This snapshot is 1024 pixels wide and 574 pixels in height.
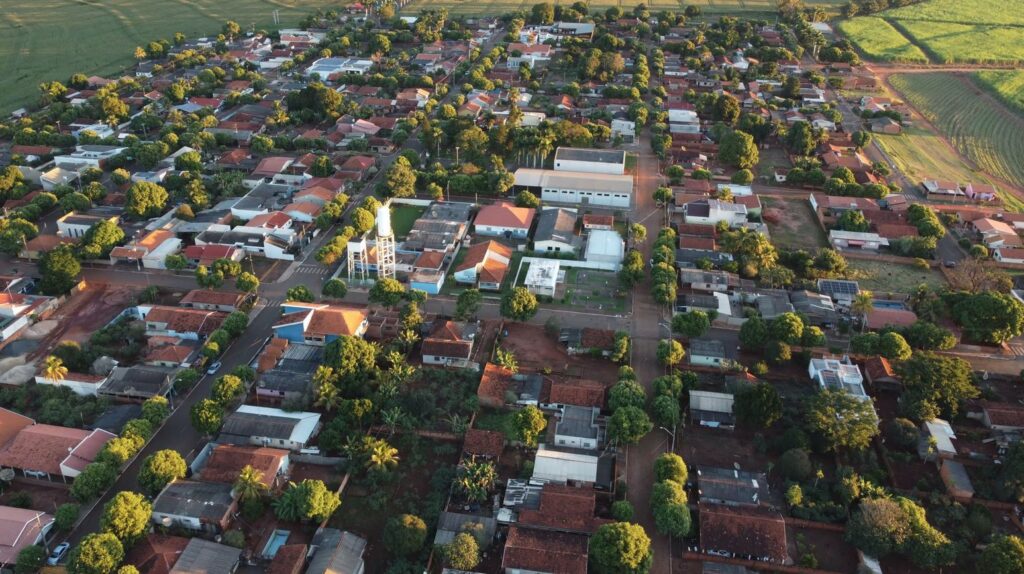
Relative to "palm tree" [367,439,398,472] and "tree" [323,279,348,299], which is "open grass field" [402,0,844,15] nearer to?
"tree" [323,279,348,299]

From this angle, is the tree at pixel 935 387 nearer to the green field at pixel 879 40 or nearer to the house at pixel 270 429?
the house at pixel 270 429

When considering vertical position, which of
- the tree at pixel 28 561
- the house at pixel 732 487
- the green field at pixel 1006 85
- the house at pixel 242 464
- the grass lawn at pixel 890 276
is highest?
the green field at pixel 1006 85

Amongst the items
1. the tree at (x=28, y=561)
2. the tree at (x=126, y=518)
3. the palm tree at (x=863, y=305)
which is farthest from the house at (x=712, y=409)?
the tree at (x=28, y=561)

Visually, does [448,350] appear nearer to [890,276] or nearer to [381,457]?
[381,457]

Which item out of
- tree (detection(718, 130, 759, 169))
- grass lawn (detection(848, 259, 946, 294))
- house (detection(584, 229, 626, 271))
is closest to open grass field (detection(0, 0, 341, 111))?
house (detection(584, 229, 626, 271))

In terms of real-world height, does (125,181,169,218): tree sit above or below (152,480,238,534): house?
above
